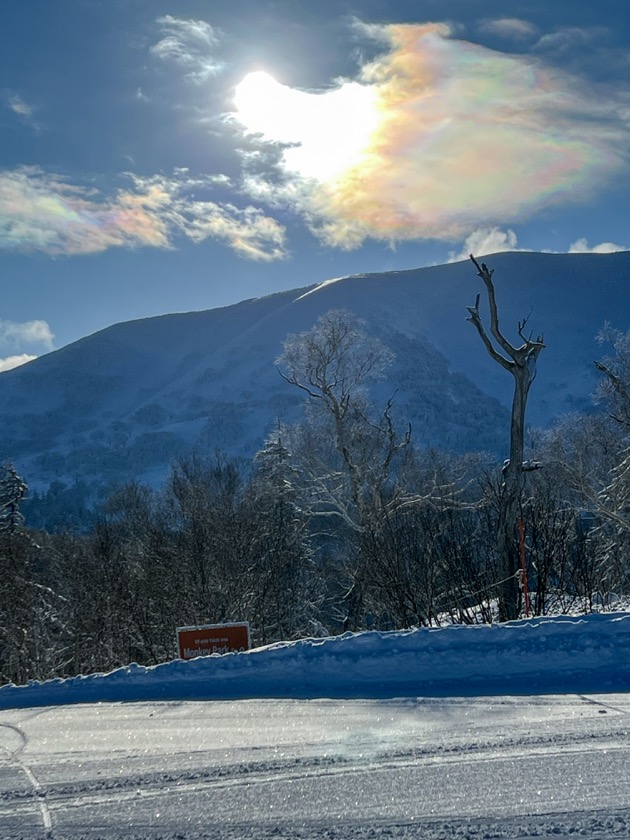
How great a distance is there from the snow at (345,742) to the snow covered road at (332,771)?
13mm

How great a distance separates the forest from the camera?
10.9 m

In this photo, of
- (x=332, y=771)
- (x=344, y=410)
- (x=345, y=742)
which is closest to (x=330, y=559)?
(x=344, y=410)

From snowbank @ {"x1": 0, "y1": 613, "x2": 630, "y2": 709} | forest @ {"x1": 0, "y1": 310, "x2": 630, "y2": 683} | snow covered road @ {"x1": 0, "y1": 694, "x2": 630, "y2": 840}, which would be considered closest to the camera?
snow covered road @ {"x1": 0, "y1": 694, "x2": 630, "y2": 840}

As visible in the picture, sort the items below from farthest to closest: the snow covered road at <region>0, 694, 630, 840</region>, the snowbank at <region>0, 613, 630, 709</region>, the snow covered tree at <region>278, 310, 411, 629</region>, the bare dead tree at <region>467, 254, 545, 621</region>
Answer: the snow covered tree at <region>278, 310, 411, 629</region> < the bare dead tree at <region>467, 254, 545, 621</region> < the snowbank at <region>0, 613, 630, 709</region> < the snow covered road at <region>0, 694, 630, 840</region>

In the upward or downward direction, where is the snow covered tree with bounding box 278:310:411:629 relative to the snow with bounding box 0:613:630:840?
upward

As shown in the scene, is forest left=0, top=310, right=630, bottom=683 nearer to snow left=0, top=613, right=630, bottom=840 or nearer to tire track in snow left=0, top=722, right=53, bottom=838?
snow left=0, top=613, right=630, bottom=840

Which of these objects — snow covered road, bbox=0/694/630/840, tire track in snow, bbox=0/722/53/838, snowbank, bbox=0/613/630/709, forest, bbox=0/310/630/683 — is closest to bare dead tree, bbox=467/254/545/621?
forest, bbox=0/310/630/683

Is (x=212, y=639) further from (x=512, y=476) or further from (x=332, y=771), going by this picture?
(x=512, y=476)

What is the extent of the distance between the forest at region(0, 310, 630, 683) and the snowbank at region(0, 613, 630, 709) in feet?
10.6

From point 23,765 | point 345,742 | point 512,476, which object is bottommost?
point 345,742

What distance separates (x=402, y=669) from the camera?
19.4 feet

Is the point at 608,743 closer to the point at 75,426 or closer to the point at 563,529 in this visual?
the point at 563,529

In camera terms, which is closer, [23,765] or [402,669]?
[23,765]

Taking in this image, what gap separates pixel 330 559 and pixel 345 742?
26.5m
